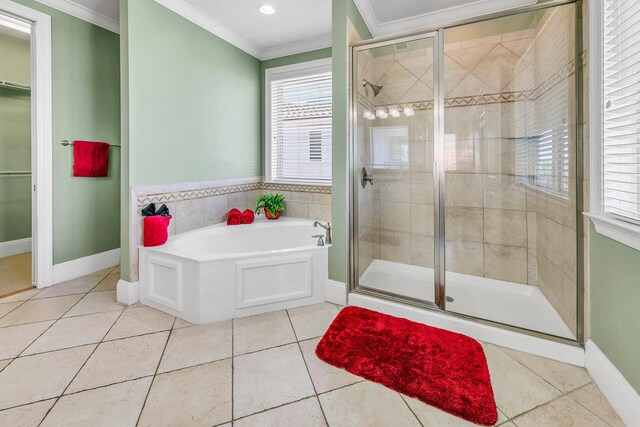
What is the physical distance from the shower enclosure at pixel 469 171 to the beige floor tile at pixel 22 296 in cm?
263

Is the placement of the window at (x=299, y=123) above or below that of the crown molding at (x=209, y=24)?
below

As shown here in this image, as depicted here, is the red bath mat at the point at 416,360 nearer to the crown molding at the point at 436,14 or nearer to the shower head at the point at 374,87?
the shower head at the point at 374,87

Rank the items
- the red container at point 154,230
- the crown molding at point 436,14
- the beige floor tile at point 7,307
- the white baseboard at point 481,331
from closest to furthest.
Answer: the white baseboard at point 481,331 < the beige floor tile at point 7,307 < the red container at point 154,230 < the crown molding at point 436,14

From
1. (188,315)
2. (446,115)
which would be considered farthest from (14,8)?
(446,115)

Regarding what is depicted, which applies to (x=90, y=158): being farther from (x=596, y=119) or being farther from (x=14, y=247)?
(x=596, y=119)

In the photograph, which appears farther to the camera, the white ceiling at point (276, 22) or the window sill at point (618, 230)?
the white ceiling at point (276, 22)

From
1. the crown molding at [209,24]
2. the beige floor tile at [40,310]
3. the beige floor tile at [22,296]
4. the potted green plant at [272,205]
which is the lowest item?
the beige floor tile at [40,310]

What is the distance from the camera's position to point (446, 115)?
2.36 meters

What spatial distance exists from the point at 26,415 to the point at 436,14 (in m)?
3.72

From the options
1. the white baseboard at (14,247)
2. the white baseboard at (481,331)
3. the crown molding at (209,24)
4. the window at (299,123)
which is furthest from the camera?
the white baseboard at (14,247)

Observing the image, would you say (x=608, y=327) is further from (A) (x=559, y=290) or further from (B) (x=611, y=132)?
(B) (x=611, y=132)

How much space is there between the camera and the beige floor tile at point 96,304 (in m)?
2.16

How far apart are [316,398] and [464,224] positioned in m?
1.84

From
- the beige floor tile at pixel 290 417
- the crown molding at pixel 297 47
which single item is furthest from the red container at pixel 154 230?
the crown molding at pixel 297 47
